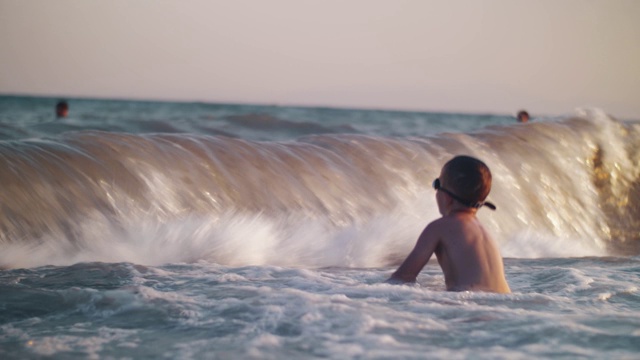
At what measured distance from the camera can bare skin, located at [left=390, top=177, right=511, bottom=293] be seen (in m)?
3.88

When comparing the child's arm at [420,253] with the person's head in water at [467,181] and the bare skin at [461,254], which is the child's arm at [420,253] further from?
the person's head in water at [467,181]

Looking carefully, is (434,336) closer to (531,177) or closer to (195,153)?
(195,153)

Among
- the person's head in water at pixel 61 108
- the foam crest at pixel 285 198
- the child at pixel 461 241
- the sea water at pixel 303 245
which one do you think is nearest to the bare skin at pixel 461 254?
the child at pixel 461 241

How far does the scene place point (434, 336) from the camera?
2.94 metres

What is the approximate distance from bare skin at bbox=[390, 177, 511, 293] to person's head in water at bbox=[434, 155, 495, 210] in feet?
0.14

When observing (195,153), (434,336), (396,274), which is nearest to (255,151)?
(195,153)

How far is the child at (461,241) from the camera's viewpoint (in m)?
3.89

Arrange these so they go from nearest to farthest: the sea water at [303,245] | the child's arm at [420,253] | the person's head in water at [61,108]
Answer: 1. the sea water at [303,245]
2. the child's arm at [420,253]
3. the person's head in water at [61,108]

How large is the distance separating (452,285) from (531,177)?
3.61 m

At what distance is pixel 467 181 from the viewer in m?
4.05

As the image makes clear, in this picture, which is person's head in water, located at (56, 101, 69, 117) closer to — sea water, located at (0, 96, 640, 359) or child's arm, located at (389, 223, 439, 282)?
sea water, located at (0, 96, 640, 359)

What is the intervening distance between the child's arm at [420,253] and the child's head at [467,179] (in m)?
0.24

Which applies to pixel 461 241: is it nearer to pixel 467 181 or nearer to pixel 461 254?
pixel 461 254

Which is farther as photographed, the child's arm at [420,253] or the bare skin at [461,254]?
the child's arm at [420,253]
